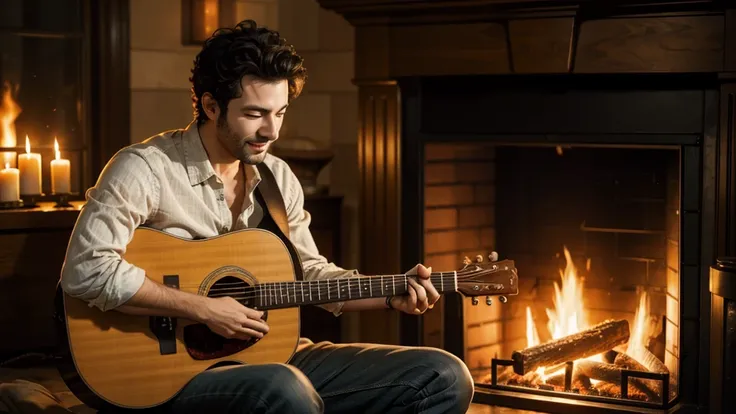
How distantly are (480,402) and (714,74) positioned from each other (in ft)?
3.57

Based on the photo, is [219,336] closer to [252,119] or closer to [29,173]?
[252,119]

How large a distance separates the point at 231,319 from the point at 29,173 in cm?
141

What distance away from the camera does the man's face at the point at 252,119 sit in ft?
6.78

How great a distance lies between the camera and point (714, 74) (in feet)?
8.84

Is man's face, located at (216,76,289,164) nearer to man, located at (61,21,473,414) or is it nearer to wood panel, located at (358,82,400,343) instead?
man, located at (61,21,473,414)

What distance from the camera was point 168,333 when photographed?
1.99 meters

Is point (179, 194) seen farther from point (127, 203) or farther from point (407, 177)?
point (407, 177)

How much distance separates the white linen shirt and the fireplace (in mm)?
777

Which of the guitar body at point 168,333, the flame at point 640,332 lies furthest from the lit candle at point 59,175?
the flame at point 640,332

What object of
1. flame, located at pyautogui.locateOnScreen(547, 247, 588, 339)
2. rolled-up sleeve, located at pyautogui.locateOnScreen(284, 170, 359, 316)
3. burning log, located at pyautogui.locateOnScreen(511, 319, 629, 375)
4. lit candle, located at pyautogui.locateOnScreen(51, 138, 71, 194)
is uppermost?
lit candle, located at pyautogui.locateOnScreen(51, 138, 71, 194)

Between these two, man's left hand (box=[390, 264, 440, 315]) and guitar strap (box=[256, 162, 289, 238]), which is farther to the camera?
guitar strap (box=[256, 162, 289, 238])

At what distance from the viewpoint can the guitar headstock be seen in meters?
2.12

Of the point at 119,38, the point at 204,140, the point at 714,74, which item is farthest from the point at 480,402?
the point at 119,38

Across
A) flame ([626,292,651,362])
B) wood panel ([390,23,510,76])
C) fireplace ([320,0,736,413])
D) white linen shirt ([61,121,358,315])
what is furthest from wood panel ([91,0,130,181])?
flame ([626,292,651,362])
